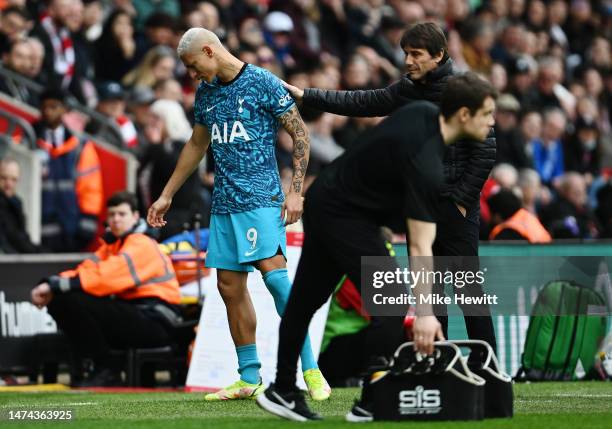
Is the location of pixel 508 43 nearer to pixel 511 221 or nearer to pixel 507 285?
pixel 511 221

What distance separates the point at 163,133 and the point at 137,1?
12.3 ft

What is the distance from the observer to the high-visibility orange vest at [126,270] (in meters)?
12.5

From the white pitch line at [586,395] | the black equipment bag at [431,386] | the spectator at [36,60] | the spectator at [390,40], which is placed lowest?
the white pitch line at [586,395]

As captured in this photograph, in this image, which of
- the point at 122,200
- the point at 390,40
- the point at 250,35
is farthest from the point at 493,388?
the point at 390,40

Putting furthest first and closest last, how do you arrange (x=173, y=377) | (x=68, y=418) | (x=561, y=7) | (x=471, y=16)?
(x=561, y=7)
(x=471, y=16)
(x=173, y=377)
(x=68, y=418)

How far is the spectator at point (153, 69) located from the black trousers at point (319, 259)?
33.1 ft

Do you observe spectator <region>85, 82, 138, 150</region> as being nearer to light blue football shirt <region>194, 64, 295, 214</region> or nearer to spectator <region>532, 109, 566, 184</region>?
spectator <region>532, 109, 566, 184</region>

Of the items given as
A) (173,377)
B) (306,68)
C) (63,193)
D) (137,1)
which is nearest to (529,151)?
(306,68)

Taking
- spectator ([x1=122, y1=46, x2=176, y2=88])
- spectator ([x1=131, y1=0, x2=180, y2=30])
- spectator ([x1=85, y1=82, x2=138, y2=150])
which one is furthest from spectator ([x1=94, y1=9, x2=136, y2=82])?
spectator ([x1=131, y1=0, x2=180, y2=30])

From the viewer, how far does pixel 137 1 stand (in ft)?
63.6

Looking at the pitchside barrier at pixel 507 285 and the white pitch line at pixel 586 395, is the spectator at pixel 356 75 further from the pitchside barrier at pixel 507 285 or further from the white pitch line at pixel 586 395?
the white pitch line at pixel 586 395

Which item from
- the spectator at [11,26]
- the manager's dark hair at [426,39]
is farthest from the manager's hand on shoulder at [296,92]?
the spectator at [11,26]

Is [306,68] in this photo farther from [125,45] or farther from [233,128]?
[233,128]

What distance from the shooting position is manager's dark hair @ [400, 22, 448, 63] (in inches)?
341
